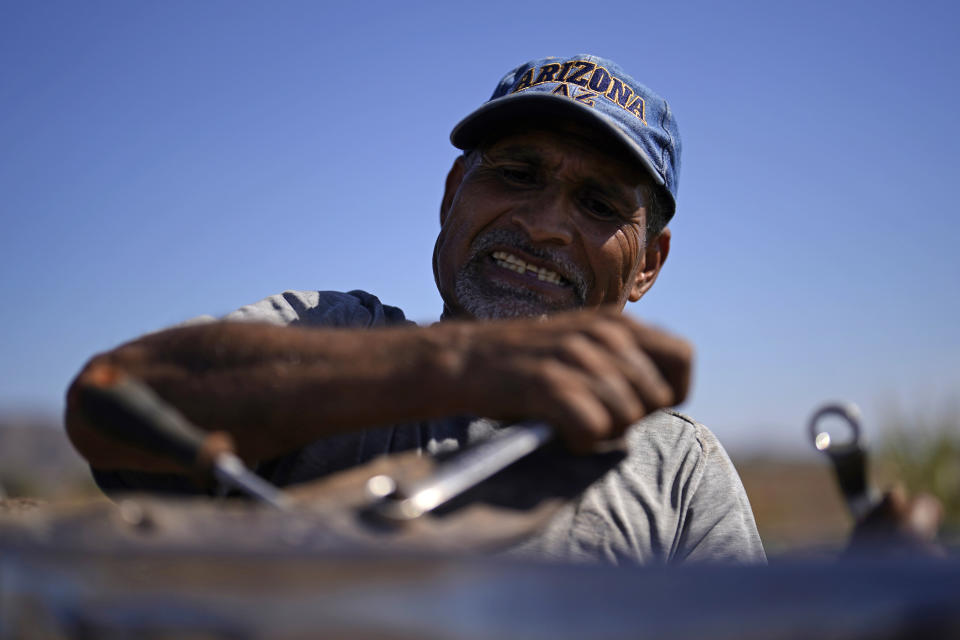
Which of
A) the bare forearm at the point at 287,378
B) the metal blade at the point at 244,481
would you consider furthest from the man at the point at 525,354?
the metal blade at the point at 244,481

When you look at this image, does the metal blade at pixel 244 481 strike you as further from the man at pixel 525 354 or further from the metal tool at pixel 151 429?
the man at pixel 525 354

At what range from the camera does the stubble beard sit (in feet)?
8.66

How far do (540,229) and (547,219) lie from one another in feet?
0.17

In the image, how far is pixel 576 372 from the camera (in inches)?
45.5

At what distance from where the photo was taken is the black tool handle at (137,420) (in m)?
1.07

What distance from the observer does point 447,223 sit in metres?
3.00

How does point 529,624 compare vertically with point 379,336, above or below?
below

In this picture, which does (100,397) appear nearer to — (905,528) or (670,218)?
(905,528)

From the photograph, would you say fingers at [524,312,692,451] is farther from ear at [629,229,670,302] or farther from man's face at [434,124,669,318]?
ear at [629,229,670,302]

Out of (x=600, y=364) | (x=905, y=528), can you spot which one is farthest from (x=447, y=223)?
(x=905, y=528)

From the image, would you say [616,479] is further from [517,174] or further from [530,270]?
[517,174]

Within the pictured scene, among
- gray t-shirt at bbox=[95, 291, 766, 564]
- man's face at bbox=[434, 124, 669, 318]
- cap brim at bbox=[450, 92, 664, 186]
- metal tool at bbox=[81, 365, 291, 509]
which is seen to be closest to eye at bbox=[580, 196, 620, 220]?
man's face at bbox=[434, 124, 669, 318]

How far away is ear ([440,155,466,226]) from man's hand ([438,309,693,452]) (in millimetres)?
2253

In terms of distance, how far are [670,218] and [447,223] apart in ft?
3.25
